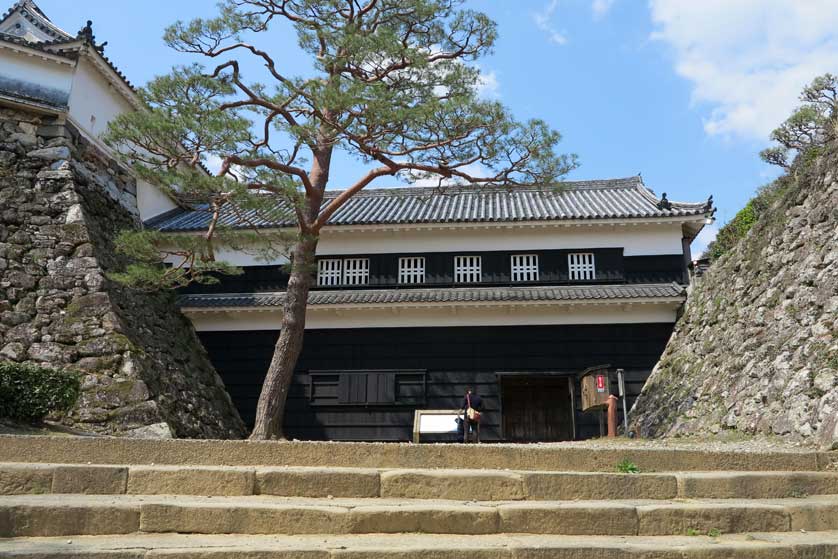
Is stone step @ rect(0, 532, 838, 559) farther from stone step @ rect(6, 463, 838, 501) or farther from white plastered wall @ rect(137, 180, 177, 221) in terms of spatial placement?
white plastered wall @ rect(137, 180, 177, 221)

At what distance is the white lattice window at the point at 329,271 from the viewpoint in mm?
15523

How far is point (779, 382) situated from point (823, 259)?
1.97 m

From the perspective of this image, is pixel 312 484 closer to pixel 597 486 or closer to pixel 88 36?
pixel 597 486

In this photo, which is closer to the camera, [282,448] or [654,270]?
[282,448]

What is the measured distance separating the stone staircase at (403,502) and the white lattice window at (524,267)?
9.46 meters

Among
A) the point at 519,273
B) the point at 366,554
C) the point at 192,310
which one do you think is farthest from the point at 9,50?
the point at 366,554

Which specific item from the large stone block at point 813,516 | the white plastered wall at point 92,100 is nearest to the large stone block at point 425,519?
the large stone block at point 813,516

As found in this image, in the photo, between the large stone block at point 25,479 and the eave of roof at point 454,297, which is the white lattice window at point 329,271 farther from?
the large stone block at point 25,479

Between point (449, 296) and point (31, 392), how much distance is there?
809 centimetres

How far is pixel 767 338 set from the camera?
9.99 metres

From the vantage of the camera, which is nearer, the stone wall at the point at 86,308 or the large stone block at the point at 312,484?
the large stone block at the point at 312,484

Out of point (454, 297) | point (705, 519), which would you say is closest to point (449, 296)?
point (454, 297)

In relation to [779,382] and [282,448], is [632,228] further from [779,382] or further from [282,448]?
[282,448]

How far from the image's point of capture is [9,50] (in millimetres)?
13898
